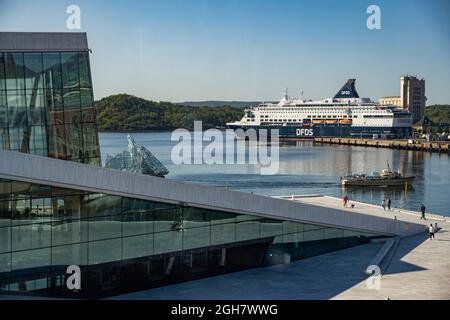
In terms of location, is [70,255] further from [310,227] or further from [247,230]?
[310,227]

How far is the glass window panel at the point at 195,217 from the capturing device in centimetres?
1023

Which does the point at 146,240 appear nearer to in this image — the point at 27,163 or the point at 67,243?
the point at 67,243

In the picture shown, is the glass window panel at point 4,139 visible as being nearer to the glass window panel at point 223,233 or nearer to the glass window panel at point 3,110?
the glass window panel at point 3,110

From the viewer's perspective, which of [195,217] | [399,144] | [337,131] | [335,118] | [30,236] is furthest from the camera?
[335,118]

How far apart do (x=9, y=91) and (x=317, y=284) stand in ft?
16.6

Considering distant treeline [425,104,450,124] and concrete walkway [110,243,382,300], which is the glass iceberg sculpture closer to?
concrete walkway [110,243,382,300]

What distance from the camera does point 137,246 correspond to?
9836 mm

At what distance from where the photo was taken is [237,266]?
1086cm

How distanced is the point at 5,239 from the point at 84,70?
3395 mm

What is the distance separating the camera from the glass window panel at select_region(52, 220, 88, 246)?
919cm

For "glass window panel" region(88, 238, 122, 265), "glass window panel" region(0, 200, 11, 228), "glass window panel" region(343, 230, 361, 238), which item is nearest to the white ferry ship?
"glass window panel" region(343, 230, 361, 238)

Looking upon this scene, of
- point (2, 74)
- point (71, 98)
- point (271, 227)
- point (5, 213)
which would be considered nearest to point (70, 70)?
point (71, 98)

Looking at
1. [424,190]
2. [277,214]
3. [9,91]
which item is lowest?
[424,190]
